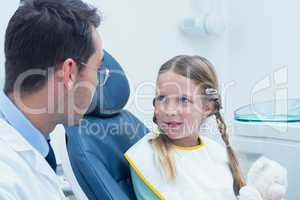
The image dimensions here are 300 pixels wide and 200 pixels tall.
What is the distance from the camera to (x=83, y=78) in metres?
0.97

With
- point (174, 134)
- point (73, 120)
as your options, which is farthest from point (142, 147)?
point (73, 120)

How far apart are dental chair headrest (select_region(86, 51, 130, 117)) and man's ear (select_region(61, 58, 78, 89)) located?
23cm

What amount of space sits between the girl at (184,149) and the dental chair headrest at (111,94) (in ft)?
0.42

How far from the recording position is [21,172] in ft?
2.50

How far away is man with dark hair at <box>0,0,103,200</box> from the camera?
2.73 ft

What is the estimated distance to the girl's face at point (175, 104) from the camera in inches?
49.1

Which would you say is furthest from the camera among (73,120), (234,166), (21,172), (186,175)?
(234,166)

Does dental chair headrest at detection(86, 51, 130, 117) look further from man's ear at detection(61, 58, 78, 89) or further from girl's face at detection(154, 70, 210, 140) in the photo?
man's ear at detection(61, 58, 78, 89)

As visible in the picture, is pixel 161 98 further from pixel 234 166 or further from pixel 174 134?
pixel 234 166

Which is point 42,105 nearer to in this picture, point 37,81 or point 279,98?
point 37,81

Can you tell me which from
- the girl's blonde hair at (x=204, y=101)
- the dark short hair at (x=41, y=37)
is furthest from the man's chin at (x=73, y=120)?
the girl's blonde hair at (x=204, y=101)

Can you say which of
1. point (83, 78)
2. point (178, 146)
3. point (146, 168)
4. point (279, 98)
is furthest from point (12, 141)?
point (279, 98)

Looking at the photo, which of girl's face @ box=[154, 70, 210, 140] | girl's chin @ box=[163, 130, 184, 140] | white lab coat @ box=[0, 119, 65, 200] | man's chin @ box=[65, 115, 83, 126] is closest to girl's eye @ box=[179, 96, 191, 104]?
girl's face @ box=[154, 70, 210, 140]

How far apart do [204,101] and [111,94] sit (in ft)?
1.16
